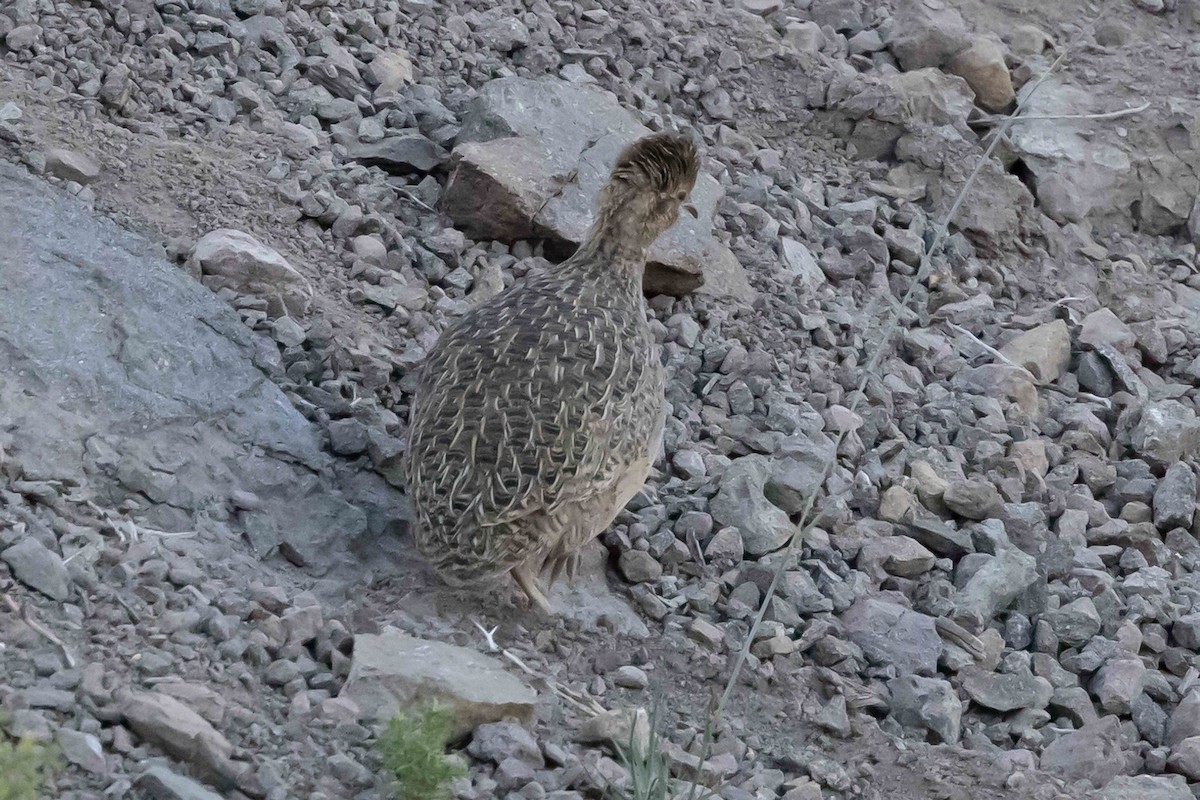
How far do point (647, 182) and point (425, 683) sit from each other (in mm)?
2507

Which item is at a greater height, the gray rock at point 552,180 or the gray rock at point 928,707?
the gray rock at point 552,180

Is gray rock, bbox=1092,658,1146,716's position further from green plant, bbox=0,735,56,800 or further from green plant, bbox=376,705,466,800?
green plant, bbox=0,735,56,800

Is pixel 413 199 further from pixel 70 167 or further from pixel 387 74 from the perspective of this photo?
pixel 70 167

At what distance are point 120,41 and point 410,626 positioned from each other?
3.37 m

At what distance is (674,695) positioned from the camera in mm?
5160

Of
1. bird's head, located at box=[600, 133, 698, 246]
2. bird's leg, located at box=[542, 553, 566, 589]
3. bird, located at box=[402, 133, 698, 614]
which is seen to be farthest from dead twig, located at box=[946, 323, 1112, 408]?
bird's leg, located at box=[542, 553, 566, 589]

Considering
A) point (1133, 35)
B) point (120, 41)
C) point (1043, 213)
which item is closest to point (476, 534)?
point (120, 41)

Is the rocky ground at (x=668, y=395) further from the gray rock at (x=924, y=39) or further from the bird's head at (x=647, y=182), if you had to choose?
the bird's head at (x=647, y=182)

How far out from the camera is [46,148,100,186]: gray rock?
19.4ft

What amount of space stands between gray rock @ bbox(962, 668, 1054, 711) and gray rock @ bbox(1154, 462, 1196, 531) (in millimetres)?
1556

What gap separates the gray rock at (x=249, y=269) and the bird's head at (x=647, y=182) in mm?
1268

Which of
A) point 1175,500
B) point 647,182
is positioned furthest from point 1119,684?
point 647,182

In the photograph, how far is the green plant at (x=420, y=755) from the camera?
360 cm

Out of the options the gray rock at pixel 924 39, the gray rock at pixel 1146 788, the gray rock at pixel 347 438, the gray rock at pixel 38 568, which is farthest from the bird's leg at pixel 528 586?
the gray rock at pixel 924 39
